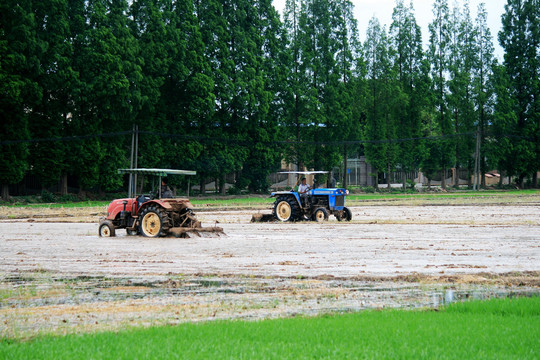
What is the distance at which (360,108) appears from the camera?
225 feet

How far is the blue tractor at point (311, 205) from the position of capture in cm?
2706

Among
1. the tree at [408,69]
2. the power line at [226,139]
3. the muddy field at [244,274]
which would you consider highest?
the tree at [408,69]

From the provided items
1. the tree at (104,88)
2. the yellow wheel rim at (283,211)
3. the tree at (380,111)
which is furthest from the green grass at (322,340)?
the tree at (380,111)

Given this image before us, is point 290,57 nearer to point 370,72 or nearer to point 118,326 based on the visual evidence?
point 370,72

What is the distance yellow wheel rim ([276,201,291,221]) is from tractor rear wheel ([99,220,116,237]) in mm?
8332

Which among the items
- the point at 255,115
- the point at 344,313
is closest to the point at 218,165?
the point at 255,115

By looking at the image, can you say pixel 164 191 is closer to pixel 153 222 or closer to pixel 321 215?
pixel 153 222

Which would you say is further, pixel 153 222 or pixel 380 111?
pixel 380 111

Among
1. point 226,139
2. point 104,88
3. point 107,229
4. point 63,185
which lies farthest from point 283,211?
point 226,139

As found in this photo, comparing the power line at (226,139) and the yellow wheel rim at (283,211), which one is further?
the power line at (226,139)

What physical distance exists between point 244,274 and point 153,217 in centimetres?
907

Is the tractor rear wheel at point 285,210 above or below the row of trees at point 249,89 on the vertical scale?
below

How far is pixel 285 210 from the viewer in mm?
27297

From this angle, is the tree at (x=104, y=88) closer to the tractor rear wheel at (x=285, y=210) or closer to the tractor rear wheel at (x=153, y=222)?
the tractor rear wheel at (x=285, y=210)
